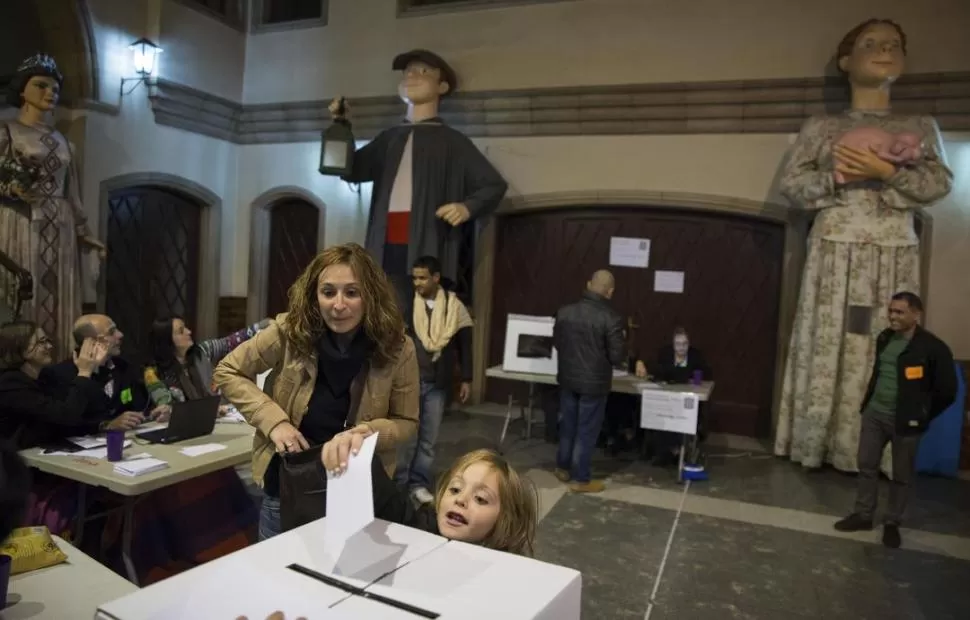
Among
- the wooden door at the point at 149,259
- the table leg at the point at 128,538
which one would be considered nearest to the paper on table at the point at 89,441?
the table leg at the point at 128,538

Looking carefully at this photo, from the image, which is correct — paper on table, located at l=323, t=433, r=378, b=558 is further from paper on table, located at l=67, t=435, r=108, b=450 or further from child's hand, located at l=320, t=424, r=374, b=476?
paper on table, located at l=67, t=435, r=108, b=450

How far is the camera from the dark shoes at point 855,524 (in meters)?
4.37

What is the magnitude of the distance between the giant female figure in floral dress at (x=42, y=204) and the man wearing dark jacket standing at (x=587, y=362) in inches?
157

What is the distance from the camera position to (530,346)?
595 centimetres

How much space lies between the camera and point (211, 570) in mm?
1223

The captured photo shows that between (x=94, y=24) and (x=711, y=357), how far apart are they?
6.37m

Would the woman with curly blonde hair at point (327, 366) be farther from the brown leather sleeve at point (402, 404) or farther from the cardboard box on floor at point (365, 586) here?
the cardboard box on floor at point (365, 586)

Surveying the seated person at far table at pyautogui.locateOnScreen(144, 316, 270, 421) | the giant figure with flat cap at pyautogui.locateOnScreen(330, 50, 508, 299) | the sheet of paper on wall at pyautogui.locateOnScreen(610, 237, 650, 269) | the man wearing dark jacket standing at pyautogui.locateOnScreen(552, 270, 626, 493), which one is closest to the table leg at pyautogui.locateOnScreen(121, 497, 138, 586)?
the seated person at far table at pyautogui.locateOnScreen(144, 316, 270, 421)

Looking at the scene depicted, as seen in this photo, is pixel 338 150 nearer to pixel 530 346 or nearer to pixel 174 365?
pixel 530 346

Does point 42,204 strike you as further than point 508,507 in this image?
Yes

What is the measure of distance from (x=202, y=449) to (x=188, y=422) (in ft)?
0.71

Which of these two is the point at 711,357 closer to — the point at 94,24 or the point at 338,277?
the point at 338,277

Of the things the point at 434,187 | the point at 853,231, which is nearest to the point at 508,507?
the point at 853,231

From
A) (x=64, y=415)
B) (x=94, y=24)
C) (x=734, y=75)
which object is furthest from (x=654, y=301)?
(x=94, y=24)
